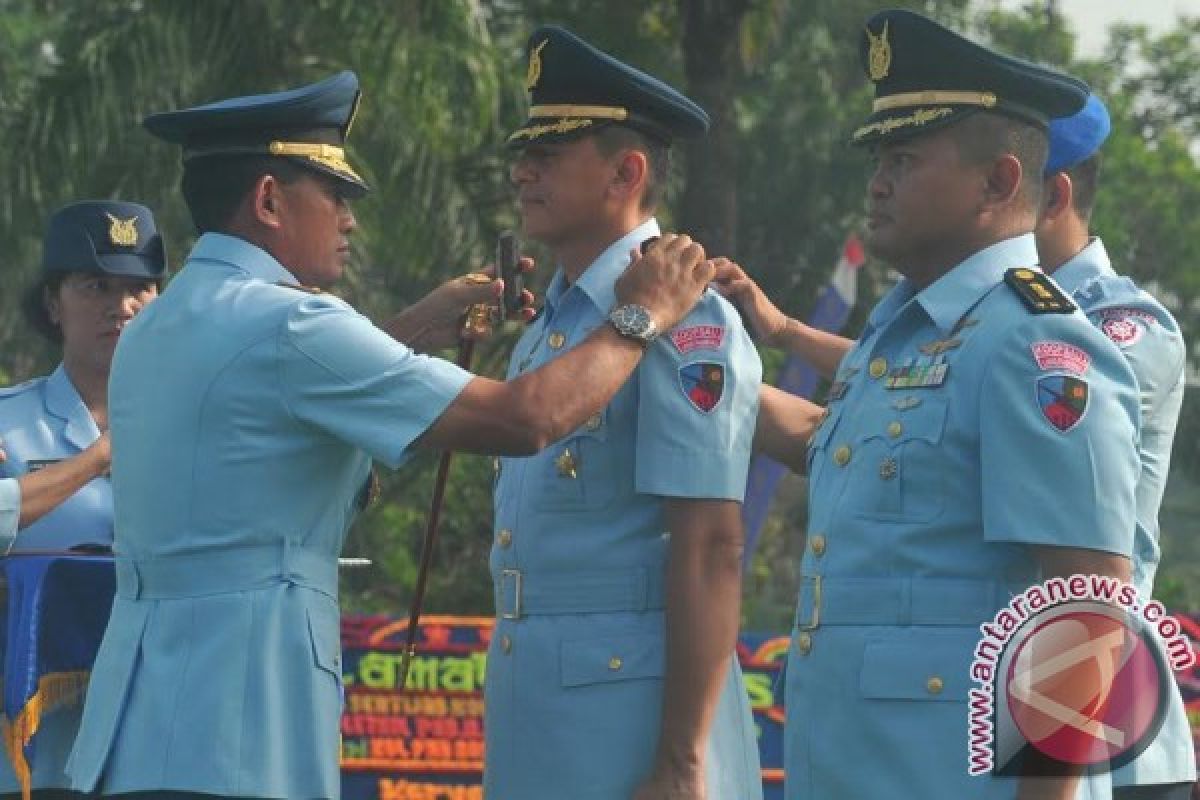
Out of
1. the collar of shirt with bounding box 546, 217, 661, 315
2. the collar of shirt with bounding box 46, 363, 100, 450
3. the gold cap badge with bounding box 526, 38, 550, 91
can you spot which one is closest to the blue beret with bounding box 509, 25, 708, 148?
the gold cap badge with bounding box 526, 38, 550, 91

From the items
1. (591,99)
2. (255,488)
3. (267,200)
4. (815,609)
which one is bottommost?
(815,609)

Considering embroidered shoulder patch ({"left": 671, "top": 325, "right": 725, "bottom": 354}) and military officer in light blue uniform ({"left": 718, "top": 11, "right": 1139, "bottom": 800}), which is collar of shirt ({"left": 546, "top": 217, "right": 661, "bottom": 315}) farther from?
military officer in light blue uniform ({"left": 718, "top": 11, "right": 1139, "bottom": 800})

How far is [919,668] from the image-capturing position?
4062 mm

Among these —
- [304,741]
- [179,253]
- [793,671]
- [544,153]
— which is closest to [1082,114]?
[544,153]

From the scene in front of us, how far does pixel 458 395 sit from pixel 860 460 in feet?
2.47

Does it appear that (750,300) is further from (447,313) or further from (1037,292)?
(1037,292)

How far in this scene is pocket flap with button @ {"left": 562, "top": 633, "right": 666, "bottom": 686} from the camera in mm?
4645

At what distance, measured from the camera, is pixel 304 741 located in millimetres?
4426

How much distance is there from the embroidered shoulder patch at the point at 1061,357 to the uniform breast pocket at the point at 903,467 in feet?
0.69

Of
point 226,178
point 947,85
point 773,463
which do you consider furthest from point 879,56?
point 773,463

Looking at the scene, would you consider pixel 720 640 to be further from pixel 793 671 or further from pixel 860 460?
pixel 860 460

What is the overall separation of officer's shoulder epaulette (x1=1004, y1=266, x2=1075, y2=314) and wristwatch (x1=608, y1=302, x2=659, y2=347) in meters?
0.69

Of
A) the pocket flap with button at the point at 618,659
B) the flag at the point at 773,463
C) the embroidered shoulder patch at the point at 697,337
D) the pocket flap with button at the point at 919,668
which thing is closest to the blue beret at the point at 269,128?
the embroidered shoulder patch at the point at 697,337

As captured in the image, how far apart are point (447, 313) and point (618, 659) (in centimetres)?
103
